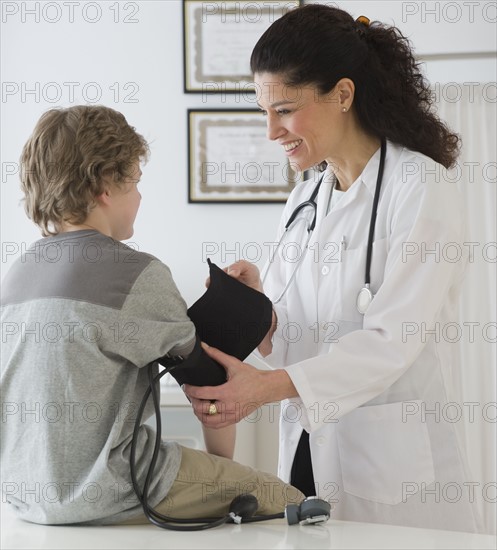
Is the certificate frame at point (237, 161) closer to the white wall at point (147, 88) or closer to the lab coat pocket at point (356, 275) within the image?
the white wall at point (147, 88)

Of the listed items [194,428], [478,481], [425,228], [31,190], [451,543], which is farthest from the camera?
[478,481]

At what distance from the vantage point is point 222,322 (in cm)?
123

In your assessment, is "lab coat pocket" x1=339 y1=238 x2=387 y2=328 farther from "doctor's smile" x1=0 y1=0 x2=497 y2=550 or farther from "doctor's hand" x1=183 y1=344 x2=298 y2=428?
"doctor's hand" x1=183 y1=344 x2=298 y2=428

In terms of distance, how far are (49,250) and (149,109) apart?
2049 millimetres

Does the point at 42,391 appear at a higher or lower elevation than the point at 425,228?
lower

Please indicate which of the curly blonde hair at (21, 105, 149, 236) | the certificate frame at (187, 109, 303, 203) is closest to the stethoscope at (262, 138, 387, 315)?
the curly blonde hair at (21, 105, 149, 236)

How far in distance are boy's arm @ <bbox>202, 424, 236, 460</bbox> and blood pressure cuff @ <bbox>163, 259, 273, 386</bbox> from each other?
0.14m

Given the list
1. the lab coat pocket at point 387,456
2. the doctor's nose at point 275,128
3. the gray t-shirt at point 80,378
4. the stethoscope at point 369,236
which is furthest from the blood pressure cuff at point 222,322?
the doctor's nose at point 275,128

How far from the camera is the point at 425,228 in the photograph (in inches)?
52.7

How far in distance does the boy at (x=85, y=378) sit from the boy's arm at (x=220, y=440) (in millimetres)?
176

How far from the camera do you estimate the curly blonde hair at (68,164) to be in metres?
1.18

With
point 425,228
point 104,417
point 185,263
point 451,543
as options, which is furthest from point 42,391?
point 185,263

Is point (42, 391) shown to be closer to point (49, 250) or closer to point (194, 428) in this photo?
point (49, 250)

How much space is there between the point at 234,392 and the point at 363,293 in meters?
0.31
